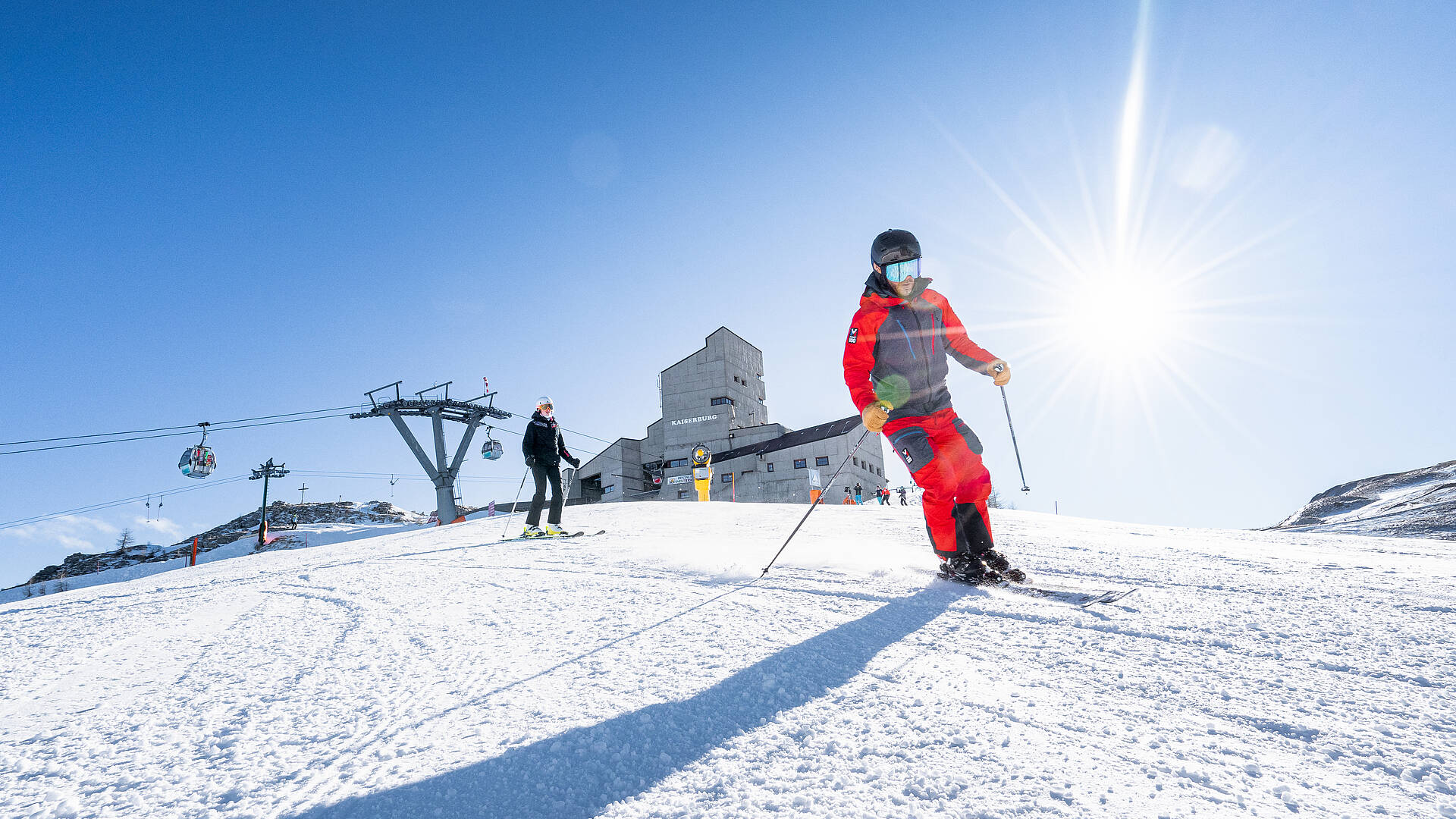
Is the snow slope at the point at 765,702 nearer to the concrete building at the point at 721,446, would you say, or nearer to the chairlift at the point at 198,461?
the chairlift at the point at 198,461

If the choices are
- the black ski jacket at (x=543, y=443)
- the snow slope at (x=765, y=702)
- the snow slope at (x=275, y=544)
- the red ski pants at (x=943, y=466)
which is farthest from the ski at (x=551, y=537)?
the snow slope at (x=275, y=544)

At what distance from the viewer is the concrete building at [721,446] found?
37.3 m

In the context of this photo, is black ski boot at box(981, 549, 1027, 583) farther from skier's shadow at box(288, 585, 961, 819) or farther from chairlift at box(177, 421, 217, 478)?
chairlift at box(177, 421, 217, 478)

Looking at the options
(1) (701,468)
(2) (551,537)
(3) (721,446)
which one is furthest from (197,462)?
(3) (721,446)

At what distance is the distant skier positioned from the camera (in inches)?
123

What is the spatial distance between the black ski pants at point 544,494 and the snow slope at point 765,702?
460 centimetres

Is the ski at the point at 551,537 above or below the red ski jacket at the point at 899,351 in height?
below

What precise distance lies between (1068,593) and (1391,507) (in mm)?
10090

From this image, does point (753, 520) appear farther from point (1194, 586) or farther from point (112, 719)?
point (112, 719)

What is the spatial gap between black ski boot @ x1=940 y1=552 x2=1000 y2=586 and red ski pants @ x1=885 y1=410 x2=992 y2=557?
5cm

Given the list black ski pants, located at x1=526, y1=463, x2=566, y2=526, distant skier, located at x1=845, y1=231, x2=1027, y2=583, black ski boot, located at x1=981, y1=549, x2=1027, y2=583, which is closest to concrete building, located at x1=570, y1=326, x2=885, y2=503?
black ski pants, located at x1=526, y1=463, x2=566, y2=526

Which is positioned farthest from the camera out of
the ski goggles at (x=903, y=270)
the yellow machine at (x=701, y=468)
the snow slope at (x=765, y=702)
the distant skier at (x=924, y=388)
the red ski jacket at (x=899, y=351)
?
the yellow machine at (x=701, y=468)

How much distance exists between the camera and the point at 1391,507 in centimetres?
855

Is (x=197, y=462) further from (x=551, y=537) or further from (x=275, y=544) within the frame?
(x=551, y=537)
